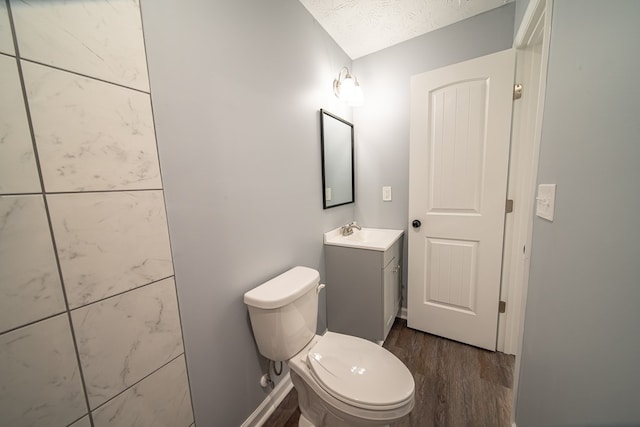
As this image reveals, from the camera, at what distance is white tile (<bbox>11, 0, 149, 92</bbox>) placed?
498 millimetres

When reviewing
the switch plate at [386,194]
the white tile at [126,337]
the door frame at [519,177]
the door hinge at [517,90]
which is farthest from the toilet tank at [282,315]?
the door hinge at [517,90]

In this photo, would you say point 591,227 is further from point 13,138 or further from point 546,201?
point 13,138

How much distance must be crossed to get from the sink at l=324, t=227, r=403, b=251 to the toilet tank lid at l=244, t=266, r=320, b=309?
1.64ft

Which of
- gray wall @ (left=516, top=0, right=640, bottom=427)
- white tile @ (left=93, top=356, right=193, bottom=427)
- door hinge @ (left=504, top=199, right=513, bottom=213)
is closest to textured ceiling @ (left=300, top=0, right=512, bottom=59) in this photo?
gray wall @ (left=516, top=0, right=640, bottom=427)

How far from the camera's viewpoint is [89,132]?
0.58m

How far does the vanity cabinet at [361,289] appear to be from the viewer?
5.01 ft

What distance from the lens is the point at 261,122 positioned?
1.11 m

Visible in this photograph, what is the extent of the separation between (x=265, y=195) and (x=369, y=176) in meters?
1.16

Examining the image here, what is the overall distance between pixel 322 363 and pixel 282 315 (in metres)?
0.27

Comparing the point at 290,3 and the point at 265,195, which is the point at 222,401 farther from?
the point at 290,3

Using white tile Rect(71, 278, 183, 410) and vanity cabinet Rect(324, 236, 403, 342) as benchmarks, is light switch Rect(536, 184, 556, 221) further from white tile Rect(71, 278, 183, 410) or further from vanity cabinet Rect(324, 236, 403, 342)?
white tile Rect(71, 278, 183, 410)

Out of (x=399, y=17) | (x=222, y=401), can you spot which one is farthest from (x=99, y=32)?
(x=399, y=17)

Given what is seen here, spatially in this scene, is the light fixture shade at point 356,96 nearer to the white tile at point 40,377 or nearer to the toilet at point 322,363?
the toilet at point 322,363

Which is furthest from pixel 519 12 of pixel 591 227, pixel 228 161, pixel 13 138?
pixel 13 138
